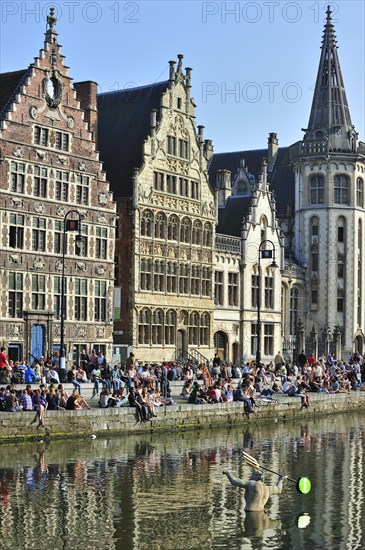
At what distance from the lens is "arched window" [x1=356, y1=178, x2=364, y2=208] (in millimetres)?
86812

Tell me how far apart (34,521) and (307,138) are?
66.7 metres

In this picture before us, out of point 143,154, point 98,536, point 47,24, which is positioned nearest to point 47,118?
point 47,24

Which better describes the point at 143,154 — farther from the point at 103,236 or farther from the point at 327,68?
the point at 327,68

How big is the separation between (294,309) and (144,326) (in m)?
25.1

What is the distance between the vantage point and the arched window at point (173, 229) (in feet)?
215

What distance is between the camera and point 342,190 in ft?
283

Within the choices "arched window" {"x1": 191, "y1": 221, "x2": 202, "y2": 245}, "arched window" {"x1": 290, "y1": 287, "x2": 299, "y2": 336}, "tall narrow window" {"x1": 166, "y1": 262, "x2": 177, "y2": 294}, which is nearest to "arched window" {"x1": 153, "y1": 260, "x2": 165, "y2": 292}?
"tall narrow window" {"x1": 166, "y1": 262, "x2": 177, "y2": 294}

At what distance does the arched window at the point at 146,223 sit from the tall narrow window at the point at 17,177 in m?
10.7

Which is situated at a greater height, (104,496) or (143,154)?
(143,154)

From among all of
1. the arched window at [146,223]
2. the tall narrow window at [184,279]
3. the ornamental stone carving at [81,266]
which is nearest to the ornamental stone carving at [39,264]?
the ornamental stone carving at [81,266]

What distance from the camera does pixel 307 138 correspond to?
8731 cm

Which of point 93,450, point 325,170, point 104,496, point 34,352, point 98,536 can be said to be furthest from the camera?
point 325,170

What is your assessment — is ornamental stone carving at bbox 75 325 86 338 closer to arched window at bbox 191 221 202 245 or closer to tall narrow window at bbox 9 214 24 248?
tall narrow window at bbox 9 214 24 248

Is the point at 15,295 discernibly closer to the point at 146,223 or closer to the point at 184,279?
the point at 146,223
